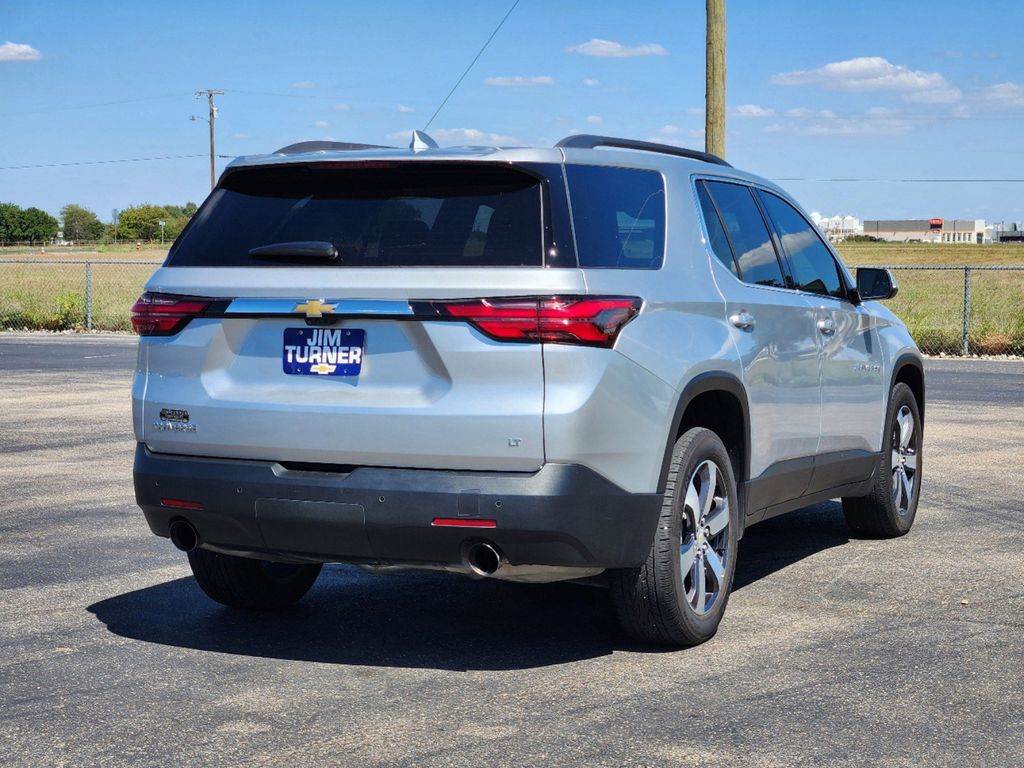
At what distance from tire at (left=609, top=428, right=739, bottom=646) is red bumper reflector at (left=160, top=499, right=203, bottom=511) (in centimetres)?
155

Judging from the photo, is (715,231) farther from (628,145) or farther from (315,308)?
(315,308)

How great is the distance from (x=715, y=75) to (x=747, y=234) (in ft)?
41.5

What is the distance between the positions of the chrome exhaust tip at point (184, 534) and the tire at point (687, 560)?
1.57 meters

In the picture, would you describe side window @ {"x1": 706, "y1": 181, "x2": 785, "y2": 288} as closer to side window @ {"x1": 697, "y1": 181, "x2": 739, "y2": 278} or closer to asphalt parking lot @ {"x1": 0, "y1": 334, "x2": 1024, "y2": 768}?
side window @ {"x1": 697, "y1": 181, "x2": 739, "y2": 278}

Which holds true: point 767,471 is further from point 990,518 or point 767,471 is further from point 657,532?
point 990,518

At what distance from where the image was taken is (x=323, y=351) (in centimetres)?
525

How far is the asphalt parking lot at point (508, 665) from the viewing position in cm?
458

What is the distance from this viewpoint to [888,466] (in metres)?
8.09

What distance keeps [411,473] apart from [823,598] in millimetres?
2525

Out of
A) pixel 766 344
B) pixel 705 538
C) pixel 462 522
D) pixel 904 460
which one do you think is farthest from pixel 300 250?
pixel 904 460

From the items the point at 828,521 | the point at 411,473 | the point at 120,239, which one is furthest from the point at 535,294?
the point at 120,239

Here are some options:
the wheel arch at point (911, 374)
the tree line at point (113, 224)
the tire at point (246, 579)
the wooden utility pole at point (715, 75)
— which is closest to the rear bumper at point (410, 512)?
the tire at point (246, 579)

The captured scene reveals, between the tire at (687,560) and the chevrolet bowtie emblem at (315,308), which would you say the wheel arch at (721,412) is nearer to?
the tire at (687,560)

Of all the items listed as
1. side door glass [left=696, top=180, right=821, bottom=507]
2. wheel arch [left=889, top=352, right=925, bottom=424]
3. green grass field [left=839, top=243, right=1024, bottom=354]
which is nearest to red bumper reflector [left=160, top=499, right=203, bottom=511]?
side door glass [left=696, top=180, right=821, bottom=507]
